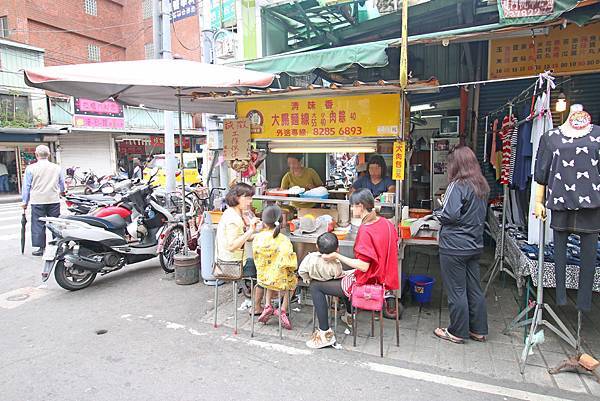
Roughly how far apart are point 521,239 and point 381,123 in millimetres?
2060

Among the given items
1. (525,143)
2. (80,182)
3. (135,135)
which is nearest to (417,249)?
(525,143)

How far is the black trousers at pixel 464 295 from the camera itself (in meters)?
3.81

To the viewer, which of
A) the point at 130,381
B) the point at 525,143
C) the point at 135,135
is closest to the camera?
the point at 130,381

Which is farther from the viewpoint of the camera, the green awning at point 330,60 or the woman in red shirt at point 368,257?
the green awning at point 330,60

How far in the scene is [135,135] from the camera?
2409cm

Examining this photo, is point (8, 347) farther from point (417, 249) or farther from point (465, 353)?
point (417, 249)

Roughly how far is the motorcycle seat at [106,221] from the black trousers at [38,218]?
169 centimetres

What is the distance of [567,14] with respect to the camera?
379 centimetres

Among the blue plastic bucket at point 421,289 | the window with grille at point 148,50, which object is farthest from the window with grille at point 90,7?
the blue plastic bucket at point 421,289

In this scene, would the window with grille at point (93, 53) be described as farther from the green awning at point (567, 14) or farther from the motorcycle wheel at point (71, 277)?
the green awning at point (567, 14)

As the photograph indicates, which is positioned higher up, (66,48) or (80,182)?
(66,48)

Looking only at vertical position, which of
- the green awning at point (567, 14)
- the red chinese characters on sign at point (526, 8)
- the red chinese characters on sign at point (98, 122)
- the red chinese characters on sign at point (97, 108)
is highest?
the red chinese characters on sign at point (97, 108)

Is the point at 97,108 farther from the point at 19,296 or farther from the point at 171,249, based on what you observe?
the point at 19,296

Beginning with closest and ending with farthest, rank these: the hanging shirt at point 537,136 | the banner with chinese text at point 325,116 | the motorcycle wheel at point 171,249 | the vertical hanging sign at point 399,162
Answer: the hanging shirt at point 537,136 → the vertical hanging sign at point 399,162 → the banner with chinese text at point 325,116 → the motorcycle wheel at point 171,249
